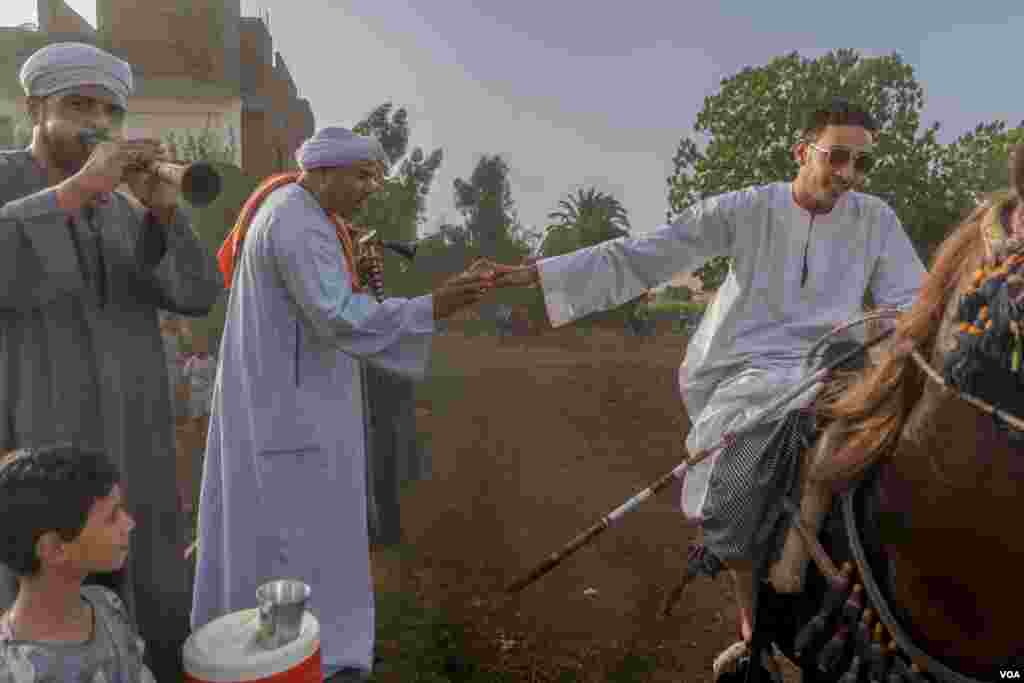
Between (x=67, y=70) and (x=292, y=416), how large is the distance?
1408 mm

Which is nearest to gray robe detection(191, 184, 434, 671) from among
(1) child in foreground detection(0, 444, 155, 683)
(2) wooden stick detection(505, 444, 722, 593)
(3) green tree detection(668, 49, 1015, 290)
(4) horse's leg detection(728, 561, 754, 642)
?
(2) wooden stick detection(505, 444, 722, 593)

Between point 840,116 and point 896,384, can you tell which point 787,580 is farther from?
point 840,116

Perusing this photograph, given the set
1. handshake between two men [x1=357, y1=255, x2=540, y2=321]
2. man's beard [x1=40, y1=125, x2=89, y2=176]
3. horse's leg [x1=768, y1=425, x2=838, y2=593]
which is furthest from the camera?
handshake between two men [x1=357, y1=255, x2=540, y2=321]

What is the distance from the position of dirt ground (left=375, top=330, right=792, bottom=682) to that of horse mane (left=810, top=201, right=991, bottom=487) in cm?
225

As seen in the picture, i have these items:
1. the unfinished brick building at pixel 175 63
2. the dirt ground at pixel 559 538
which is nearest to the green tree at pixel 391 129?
the unfinished brick building at pixel 175 63

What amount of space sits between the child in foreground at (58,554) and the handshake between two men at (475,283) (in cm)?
134

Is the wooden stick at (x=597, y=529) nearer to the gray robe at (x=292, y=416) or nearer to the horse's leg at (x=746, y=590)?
the horse's leg at (x=746, y=590)

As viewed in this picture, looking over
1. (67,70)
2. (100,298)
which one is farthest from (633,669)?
(67,70)

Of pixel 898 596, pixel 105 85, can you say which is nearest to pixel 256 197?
pixel 105 85

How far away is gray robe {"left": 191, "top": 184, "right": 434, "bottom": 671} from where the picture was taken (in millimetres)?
→ 2994

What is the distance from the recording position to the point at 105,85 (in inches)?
104

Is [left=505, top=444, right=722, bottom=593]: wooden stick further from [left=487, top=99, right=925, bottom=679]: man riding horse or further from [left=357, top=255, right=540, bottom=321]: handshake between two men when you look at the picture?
[left=357, top=255, right=540, bottom=321]: handshake between two men

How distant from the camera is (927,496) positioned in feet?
6.46

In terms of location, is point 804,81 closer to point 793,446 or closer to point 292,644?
point 793,446
